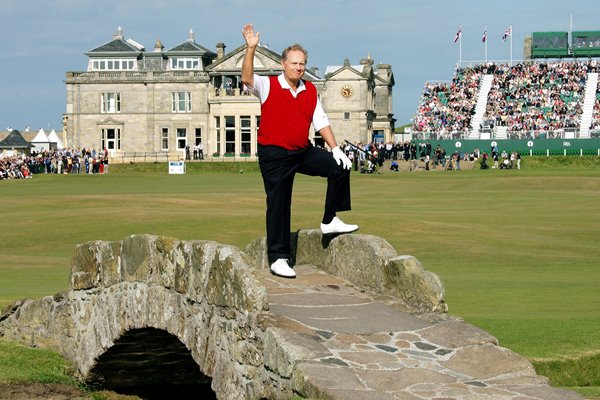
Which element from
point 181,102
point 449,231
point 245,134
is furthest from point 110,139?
point 449,231

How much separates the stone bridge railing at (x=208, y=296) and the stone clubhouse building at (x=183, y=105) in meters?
94.0

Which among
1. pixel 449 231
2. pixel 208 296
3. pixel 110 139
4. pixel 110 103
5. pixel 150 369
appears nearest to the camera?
pixel 208 296

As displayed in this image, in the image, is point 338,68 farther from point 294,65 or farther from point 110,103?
point 294,65

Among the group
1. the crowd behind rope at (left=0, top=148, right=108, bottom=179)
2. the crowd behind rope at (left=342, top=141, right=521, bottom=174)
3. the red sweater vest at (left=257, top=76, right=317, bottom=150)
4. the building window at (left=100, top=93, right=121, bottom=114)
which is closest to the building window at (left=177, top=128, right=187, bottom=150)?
the building window at (left=100, top=93, right=121, bottom=114)

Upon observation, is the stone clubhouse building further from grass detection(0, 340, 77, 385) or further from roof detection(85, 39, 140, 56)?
grass detection(0, 340, 77, 385)

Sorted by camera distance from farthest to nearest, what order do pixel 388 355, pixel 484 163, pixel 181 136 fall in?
1. pixel 181 136
2. pixel 484 163
3. pixel 388 355

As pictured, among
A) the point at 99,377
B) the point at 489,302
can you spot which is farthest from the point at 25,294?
the point at 489,302

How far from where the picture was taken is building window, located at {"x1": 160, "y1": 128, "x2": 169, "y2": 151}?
376ft

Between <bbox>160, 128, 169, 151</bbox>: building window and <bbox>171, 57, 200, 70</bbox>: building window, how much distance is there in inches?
270

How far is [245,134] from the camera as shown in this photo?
4441 inches

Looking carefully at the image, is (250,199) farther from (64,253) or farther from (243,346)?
(243,346)

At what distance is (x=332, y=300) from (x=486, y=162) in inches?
2867

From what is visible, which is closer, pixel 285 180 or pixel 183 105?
pixel 285 180

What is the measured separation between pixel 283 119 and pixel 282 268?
162cm
